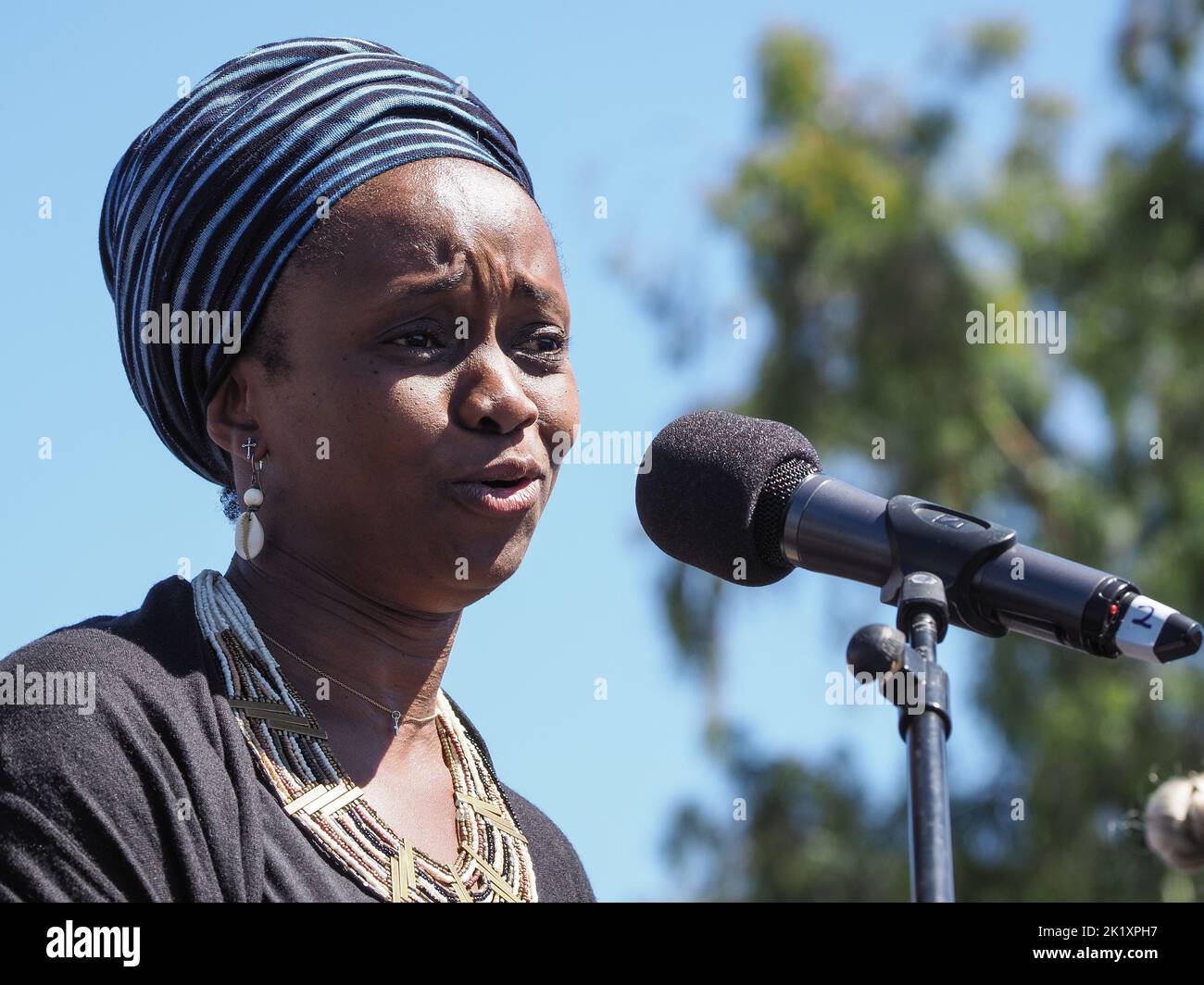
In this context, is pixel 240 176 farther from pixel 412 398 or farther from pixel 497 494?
pixel 497 494

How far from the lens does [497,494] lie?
3.67 m

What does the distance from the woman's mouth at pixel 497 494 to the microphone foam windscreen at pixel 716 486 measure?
0.22 m

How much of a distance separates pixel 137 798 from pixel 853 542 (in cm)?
127

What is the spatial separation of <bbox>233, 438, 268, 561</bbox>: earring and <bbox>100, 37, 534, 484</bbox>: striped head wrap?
0.59 ft

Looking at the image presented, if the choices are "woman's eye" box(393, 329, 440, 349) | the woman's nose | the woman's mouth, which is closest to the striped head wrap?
"woman's eye" box(393, 329, 440, 349)

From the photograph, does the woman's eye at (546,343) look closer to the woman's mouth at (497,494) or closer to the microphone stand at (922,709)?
the woman's mouth at (497,494)

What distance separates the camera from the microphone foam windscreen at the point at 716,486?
11.2ft

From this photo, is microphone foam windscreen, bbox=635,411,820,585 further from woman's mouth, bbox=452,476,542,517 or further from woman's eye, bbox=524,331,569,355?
woman's eye, bbox=524,331,569,355

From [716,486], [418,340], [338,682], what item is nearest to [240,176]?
[418,340]

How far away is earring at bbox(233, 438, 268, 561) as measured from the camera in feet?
12.5

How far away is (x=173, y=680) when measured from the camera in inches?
135
